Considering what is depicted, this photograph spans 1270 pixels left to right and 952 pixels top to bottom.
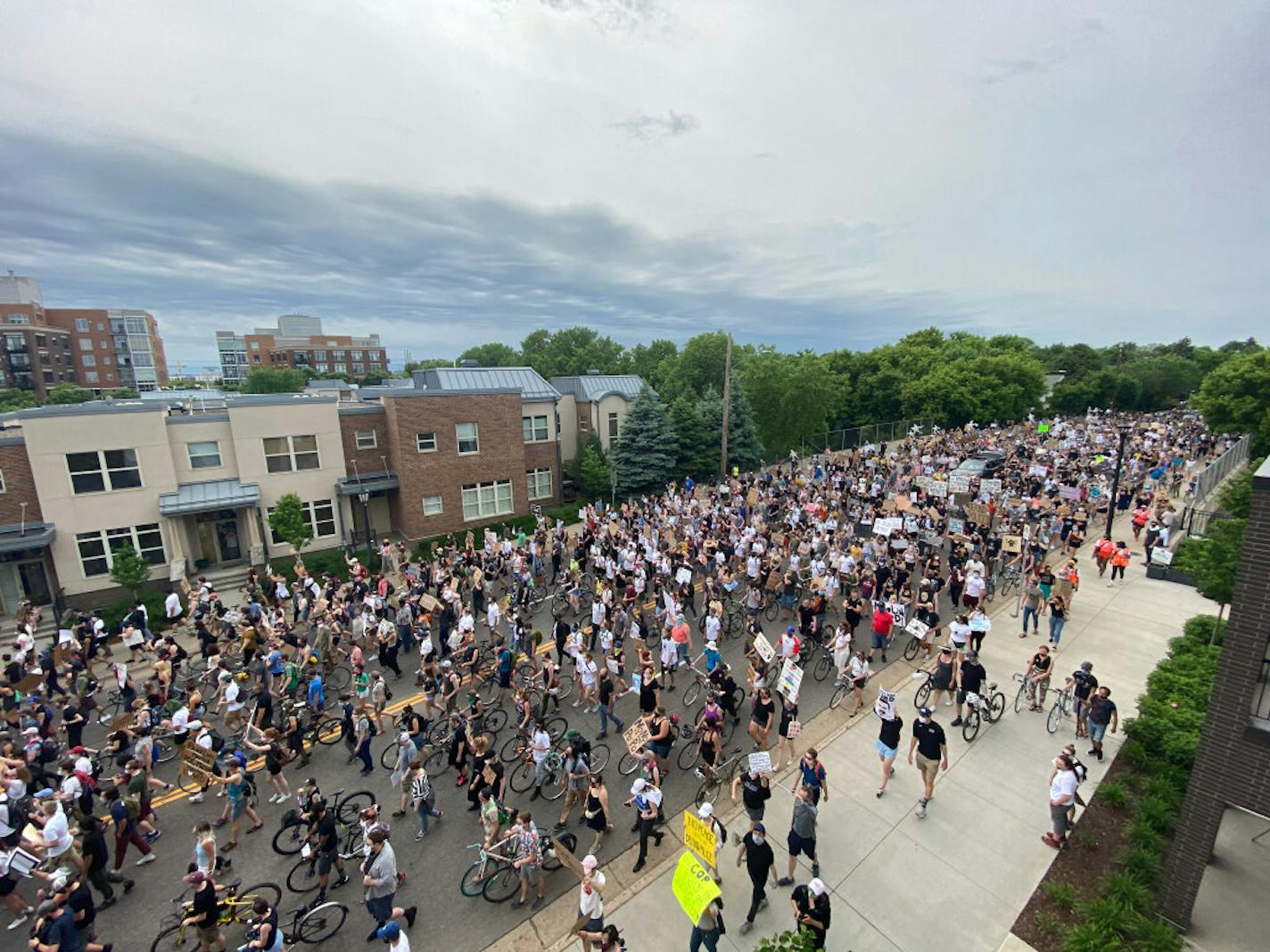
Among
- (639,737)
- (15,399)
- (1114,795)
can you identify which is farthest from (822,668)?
(15,399)

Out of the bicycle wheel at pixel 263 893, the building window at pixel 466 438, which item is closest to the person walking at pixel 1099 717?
the bicycle wheel at pixel 263 893

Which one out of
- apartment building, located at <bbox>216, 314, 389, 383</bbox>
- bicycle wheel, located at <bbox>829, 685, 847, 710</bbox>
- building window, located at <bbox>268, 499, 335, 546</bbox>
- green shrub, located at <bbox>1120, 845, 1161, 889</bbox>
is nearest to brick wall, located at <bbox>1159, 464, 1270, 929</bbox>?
green shrub, located at <bbox>1120, 845, 1161, 889</bbox>

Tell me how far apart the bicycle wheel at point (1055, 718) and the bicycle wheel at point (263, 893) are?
1505cm

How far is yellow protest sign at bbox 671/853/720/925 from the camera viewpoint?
6.85 meters

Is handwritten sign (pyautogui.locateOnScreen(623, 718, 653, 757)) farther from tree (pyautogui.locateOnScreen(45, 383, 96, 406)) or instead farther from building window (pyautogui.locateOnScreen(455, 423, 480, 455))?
tree (pyautogui.locateOnScreen(45, 383, 96, 406))

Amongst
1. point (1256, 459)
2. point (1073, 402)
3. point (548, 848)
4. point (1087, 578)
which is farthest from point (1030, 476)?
point (1073, 402)

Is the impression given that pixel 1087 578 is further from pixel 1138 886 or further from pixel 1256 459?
pixel 1256 459

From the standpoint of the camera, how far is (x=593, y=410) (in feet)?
129

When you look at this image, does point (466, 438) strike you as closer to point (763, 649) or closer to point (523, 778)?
point (523, 778)

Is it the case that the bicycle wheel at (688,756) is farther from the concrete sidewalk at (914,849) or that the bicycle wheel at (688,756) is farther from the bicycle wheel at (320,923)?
the bicycle wheel at (320,923)

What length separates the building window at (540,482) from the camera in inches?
1390

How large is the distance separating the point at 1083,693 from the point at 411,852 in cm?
1348

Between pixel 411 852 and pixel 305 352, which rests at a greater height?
pixel 305 352

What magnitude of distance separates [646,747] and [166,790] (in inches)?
408
